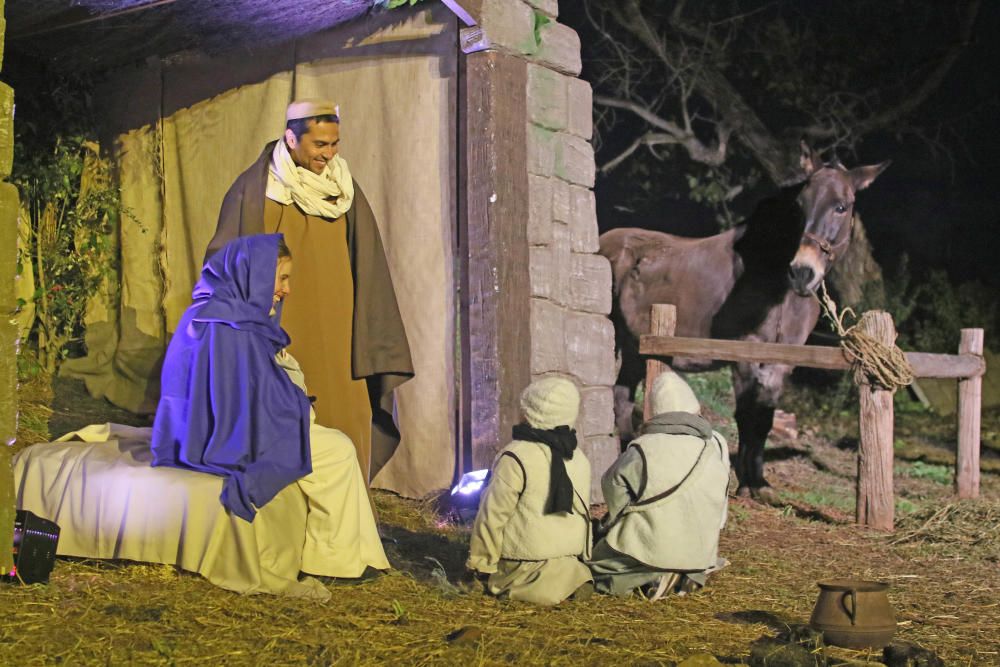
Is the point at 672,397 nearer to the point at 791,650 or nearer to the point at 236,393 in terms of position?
the point at 791,650

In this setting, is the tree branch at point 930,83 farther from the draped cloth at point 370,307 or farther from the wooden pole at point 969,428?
the draped cloth at point 370,307

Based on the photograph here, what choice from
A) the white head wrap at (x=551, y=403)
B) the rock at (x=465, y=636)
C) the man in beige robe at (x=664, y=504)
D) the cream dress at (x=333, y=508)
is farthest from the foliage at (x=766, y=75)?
the rock at (x=465, y=636)

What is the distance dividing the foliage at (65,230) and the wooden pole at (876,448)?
508 centimetres

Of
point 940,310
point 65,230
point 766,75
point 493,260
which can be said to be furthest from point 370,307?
point 940,310

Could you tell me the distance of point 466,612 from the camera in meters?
4.57

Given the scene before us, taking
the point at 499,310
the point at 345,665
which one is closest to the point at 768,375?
the point at 499,310

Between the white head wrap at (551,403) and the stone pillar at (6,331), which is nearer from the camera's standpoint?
the stone pillar at (6,331)

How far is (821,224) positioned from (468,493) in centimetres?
314

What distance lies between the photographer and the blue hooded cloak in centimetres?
463

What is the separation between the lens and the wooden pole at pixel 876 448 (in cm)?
683

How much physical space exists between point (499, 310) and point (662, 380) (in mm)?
1281

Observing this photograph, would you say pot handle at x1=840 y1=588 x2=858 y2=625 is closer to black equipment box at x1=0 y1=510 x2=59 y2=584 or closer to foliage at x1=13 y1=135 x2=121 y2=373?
black equipment box at x1=0 y1=510 x2=59 y2=584

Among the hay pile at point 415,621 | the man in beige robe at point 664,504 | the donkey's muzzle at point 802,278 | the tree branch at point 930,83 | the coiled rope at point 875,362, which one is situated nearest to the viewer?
the hay pile at point 415,621

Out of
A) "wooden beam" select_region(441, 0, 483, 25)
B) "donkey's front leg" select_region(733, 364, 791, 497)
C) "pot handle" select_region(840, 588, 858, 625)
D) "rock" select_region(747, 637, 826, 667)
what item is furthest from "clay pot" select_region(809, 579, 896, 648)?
"donkey's front leg" select_region(733, 364, 791, 497)
